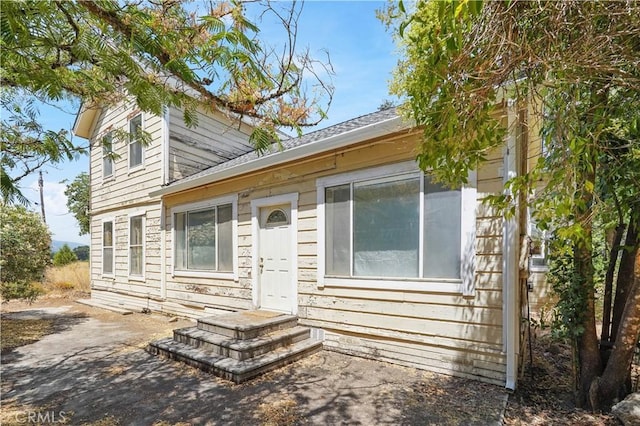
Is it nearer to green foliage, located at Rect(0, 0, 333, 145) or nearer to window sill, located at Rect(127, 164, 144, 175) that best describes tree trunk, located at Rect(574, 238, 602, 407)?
green foliage, located at Rect(0, 0, 333, 145)

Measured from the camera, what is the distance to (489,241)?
379cm

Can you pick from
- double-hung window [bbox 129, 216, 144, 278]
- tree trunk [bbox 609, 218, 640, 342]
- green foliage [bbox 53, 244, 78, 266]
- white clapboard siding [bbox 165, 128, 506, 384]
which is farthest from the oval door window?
green foliage [bbox 53, 244, 78, 266]

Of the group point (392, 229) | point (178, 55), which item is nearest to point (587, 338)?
point (392, 229)

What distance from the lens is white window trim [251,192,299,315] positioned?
549cm

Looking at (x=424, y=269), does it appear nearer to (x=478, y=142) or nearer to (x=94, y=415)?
(x=478, y=142)

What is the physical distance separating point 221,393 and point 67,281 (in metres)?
12.8

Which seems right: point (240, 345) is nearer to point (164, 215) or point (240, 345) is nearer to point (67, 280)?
point (164, 215)

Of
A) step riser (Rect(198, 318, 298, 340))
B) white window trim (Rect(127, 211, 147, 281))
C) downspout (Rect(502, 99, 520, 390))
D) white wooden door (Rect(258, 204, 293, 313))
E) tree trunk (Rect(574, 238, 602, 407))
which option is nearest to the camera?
tree trunk (Rect(574, 238, 602, 407))

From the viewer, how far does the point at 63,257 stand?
1650 centimetres

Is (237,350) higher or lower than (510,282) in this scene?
lower

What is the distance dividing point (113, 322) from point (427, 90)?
26.8ft

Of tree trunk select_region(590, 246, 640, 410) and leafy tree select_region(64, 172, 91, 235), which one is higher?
leafy tree select_region(64, 172, 91, 235)

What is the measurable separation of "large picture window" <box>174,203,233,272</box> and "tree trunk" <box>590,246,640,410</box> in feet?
18.2

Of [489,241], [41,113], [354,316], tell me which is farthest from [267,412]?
[41,113]
